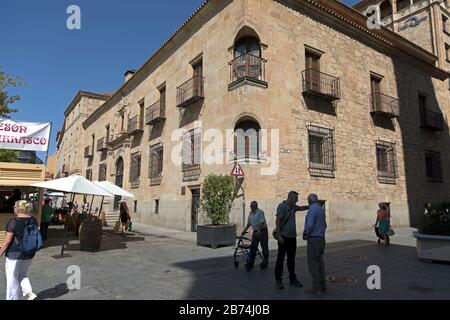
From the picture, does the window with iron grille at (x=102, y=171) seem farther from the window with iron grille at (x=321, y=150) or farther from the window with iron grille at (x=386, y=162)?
the window with iron grille at (x=386, y=162)

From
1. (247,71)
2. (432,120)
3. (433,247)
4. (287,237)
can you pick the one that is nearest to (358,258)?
(433,247)

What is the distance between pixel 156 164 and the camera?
2039 cm

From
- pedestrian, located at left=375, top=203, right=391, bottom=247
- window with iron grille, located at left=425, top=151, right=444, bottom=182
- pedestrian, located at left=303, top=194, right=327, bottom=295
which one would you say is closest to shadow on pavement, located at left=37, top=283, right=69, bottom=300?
pedestrian, located at left=303, top=194, right=327, bottom=295

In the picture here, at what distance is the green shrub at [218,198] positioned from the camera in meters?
11.6

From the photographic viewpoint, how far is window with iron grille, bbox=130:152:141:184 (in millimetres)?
22980

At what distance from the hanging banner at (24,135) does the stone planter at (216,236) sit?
612 centimetres

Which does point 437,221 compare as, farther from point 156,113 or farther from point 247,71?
point 156,113

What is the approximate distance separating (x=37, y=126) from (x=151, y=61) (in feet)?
40.1

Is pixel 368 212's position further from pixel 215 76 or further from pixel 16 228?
pixel 16 228

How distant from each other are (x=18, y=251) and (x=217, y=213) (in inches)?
290

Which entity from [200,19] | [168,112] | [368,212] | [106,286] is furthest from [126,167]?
[106,286]

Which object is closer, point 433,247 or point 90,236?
point 433,247

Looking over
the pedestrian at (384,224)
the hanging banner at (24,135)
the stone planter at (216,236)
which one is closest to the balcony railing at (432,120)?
the pedestrian at (384,224)

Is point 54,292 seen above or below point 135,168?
A: below
